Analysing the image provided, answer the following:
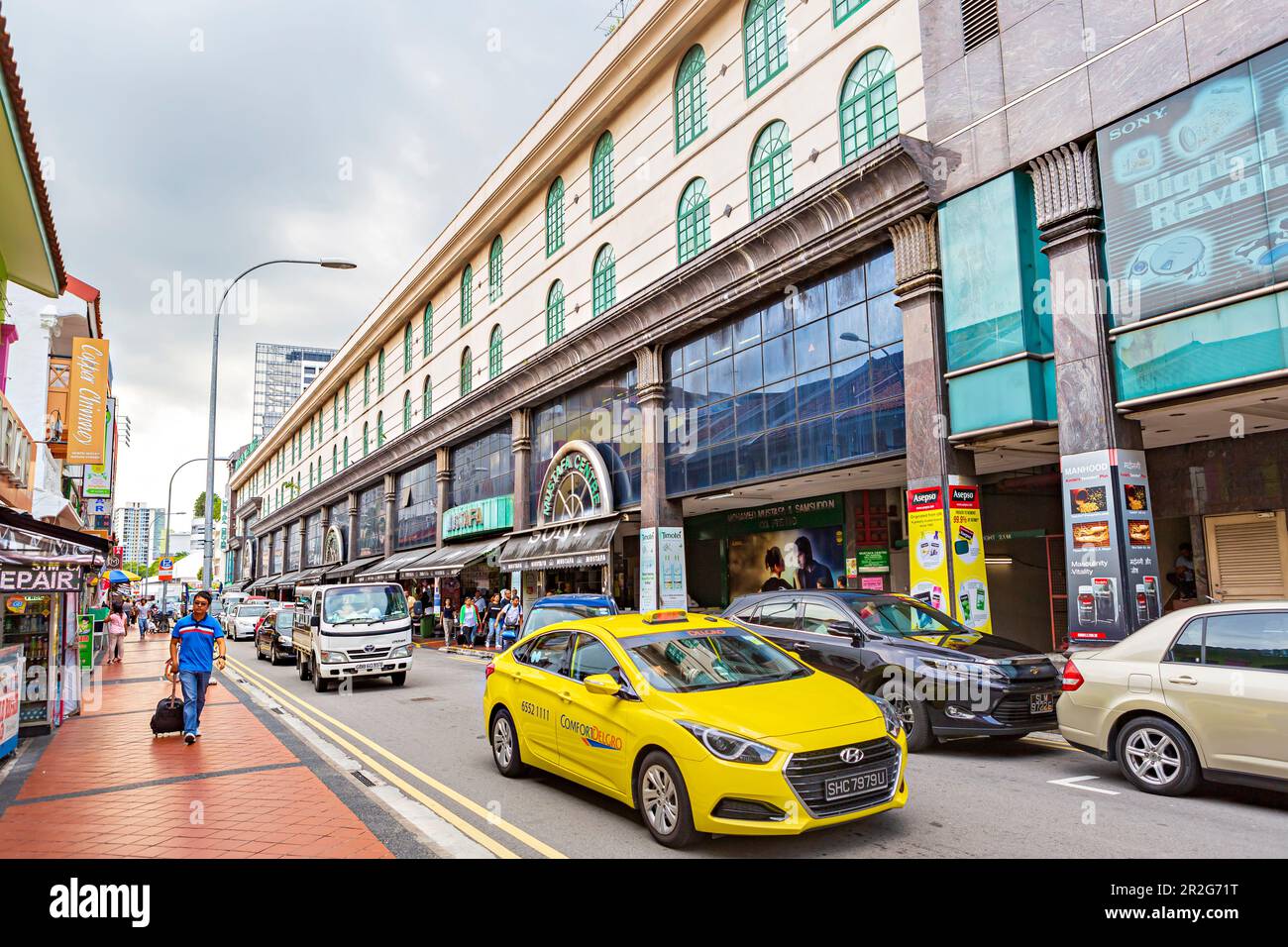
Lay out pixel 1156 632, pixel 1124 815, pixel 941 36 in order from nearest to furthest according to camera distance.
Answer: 1. pixel 1124 815
2. pixel 1156 632
3. pixel 941 36

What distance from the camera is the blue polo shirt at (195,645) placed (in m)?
9.74

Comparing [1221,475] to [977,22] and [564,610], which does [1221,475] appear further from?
[564,610]

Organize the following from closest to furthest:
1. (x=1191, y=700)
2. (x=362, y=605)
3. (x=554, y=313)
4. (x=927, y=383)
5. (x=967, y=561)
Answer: (x=1191, y=700)
(x=967, y=561)
(x=927, y=383)
(x=362, y=605)
(x=554, y=313)

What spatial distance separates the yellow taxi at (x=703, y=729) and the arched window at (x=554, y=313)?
22.3 metres

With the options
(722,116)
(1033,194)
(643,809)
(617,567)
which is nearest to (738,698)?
(643,809)

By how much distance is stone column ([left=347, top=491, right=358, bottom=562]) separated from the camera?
51.1 meters

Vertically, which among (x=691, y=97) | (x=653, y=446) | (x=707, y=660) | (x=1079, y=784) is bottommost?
(x=1079, y=784)

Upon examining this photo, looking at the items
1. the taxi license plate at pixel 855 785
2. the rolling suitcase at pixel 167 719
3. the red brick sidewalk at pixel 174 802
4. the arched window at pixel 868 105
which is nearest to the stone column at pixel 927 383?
the arched window at pixel 868 105

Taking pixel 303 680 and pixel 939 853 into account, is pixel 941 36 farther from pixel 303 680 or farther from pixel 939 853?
pixel 303 680

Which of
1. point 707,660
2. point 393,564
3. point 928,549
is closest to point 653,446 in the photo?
point 928,549

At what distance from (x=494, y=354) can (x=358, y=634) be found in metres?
19.7

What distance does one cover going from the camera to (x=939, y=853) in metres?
5.20

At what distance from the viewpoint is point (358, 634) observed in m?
15.5

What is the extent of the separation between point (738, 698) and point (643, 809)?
991 mm
